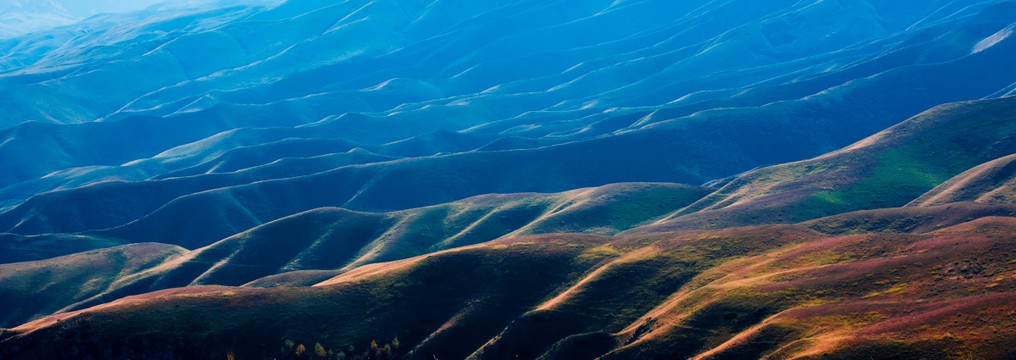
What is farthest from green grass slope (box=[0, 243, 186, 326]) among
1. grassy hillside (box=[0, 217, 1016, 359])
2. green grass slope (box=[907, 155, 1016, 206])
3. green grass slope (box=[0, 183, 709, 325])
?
green grass slope (box=[907, 155, 1016, 206])

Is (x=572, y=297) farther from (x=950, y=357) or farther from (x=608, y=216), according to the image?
(x=608, y=216)

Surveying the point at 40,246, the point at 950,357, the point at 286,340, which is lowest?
the point at 950,357

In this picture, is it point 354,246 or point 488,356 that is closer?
point 488,356

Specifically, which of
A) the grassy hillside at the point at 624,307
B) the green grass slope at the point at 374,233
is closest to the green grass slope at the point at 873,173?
the green grass slope at the point at 374,233

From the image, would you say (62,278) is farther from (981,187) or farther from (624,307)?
(981,187)

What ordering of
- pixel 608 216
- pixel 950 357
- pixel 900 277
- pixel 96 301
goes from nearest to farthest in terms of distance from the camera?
pixel 950 357
pixel 900 277
pixel 96 301
pixel 608 216

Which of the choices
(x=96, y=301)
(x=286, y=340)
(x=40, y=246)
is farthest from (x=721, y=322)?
(x=40, y=246)

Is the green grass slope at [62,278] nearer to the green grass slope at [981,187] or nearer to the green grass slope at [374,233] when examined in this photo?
the green grass slope at [374,233]

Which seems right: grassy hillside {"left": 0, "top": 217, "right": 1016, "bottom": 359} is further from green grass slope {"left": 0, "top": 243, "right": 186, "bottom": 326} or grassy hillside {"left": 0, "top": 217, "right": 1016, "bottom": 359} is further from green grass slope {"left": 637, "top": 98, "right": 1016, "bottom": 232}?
green grass slope {"left": 0, "top": 243, "right": 186, "bottom": 326}
